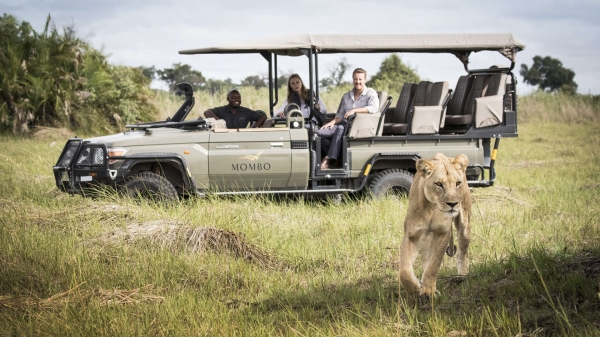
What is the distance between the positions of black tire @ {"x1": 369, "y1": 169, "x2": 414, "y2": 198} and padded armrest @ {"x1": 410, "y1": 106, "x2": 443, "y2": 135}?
20.7 inches

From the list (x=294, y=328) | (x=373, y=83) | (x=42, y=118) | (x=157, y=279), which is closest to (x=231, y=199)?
(x=157, y=279)

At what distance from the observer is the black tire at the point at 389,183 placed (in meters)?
8.87

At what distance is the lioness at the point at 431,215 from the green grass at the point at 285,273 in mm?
208

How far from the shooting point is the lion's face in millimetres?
4223

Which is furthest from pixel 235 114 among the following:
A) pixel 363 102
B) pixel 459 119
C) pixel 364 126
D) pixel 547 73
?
pixel 547 73

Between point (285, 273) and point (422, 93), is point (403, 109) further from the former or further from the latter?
point (285, 273)

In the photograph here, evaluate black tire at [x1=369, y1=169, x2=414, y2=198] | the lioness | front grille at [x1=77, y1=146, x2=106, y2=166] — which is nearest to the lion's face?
the lioness

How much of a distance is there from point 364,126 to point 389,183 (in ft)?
2.44

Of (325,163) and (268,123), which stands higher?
(268,123)

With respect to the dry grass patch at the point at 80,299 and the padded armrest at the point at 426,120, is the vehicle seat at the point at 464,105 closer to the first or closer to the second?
the padded armrest at the point at 426,120

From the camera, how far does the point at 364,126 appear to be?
867 centimetres

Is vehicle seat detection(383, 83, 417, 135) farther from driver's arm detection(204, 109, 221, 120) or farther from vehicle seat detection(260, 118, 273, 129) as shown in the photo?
driver's arm detection(204, 109, 221, 120)

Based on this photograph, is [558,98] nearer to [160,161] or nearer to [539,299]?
[160,161]

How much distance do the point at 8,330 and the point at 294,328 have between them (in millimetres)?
1618
